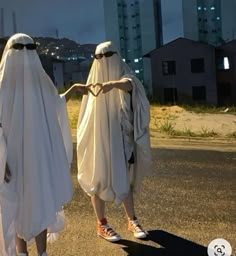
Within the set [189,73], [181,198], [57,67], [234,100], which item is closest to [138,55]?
[57,67]

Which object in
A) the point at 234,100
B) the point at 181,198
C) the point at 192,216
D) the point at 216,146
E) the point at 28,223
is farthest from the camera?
the point at 234,100

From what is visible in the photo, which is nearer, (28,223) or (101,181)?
(28,223)

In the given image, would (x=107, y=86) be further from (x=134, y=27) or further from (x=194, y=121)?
(x=134, y=27)

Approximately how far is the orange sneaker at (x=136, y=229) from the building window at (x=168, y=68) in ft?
86.2

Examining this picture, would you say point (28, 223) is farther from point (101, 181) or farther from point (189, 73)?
point (189, 73)

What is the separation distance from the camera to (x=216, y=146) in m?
10.7

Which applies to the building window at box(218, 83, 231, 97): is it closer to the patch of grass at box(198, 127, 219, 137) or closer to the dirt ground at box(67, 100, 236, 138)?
the dirt ground at box(67, 100, 236, 138)

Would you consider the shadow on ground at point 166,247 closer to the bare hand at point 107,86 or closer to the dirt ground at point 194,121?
the bare hand at point 107,86

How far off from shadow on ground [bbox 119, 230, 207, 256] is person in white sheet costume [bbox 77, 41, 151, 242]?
0.15 meters

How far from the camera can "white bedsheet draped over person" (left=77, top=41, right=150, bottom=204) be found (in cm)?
456

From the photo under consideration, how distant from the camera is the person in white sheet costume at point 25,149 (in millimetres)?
3684

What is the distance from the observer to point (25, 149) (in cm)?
370

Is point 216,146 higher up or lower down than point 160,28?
lower down

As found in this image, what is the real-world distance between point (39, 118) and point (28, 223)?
79 centimetres
